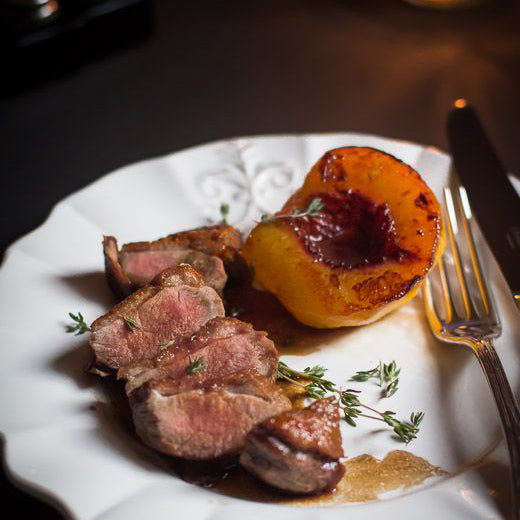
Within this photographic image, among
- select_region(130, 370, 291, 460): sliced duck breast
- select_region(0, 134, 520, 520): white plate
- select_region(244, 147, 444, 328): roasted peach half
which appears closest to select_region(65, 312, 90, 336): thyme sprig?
select_region(0, 134, 520, 520): white plate

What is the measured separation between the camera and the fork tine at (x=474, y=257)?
9.61ft

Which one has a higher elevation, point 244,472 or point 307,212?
point 307,212

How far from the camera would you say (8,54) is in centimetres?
418

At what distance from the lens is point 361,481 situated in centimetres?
229

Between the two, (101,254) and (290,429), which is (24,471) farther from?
(101,254)

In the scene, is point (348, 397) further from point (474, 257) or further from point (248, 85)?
point (248, 85)

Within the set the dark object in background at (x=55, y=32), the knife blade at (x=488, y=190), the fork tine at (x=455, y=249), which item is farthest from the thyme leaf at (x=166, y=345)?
the dark object in background at (x=55, y=32)

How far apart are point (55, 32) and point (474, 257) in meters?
2.73

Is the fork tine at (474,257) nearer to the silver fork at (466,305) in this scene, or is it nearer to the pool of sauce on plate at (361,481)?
the silver fork at (466,305)

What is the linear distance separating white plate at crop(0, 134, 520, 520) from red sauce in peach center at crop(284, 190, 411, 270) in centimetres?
31

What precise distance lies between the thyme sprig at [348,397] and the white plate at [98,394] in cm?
4

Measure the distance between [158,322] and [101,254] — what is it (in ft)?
2.05

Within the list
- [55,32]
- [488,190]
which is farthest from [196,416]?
[55,32]

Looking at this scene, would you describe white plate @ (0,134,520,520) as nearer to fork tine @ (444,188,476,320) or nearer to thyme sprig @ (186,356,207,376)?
fork tine @ (444,188,476,320)
